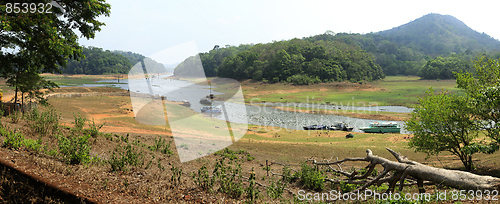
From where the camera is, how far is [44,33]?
9.48 m

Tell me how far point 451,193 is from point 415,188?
102 inches

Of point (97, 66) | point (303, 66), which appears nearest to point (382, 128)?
point (303, 66)

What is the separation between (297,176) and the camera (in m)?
9.81

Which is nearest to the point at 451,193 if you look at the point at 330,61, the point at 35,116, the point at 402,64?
the point at 35,116

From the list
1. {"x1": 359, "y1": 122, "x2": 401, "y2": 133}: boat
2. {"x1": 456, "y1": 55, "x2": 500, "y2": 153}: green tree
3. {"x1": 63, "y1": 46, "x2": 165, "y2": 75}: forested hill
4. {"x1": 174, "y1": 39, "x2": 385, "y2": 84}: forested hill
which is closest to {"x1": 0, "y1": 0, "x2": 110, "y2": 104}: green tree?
{"x1": 456, "y1": 55, "x2": 500, "y2": 153}: green tree

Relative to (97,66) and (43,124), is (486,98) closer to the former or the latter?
(43,124)

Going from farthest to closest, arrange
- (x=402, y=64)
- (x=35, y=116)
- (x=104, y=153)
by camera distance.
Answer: (x=402, y=64), (x=35, y=116), (x=104, y=153)

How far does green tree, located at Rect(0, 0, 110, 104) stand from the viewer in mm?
8766

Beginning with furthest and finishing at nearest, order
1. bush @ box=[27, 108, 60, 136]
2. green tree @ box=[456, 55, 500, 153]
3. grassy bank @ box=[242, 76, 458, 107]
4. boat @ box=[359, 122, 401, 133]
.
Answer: grassy bank @ box=[242, 76, 458, 107]
boat @ box=[359, 122, 401, 133]
green tree @ box=[456, 55, 500, 153]
bush @ box=[27, 108, 60, 136]

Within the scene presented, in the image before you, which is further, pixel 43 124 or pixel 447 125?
pixel 447 125

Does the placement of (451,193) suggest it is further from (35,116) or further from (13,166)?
(35,116)

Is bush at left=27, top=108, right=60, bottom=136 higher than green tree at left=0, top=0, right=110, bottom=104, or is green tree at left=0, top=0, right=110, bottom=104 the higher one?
green tree at left=0, top=0, right=110, bottom=104

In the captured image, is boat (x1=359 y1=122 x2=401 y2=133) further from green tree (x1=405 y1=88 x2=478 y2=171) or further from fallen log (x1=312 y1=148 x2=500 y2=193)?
fallen log (x1=312 y1=148 x2=500 y2=193)

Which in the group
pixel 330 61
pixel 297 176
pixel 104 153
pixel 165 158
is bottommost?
pixel 297 176
